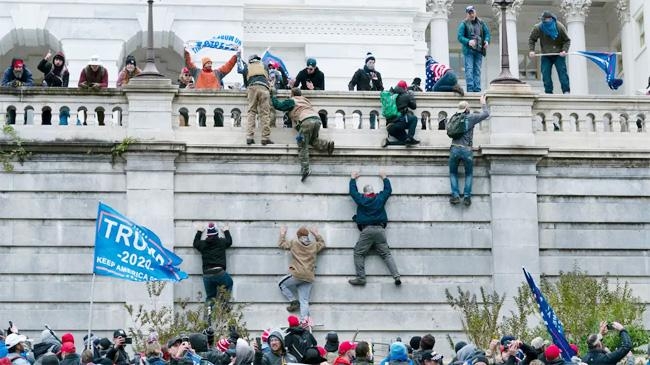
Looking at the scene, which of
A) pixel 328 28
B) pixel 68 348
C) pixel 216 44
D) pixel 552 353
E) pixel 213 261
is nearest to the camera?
pixel 552 353

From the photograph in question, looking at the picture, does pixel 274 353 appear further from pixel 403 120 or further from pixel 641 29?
pixel 641 29

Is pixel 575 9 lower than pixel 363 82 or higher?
higher

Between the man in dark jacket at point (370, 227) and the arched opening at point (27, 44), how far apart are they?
1543cm

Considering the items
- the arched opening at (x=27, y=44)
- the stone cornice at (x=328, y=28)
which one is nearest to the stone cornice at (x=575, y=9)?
the stone cornice at (x=328, y=28)

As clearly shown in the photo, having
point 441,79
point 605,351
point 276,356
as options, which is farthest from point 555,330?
point 441,79

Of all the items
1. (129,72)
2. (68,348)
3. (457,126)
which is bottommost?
(68,348)

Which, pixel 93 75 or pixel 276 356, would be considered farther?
pixel 93 75

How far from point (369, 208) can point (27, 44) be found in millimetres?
17154

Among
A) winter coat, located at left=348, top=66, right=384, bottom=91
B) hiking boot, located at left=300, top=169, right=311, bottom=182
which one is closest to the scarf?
winter coat, located at left=348, top=66, right=384, bottom=91

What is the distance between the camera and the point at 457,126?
37594 millimetres

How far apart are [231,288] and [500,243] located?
5646 mm

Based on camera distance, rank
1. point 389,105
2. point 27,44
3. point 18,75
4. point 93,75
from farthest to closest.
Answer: point 27,44 < point 18,75 < point 93,75 < point 389,105

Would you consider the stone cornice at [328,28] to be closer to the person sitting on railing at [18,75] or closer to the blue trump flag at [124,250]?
the person sitting on railing at [18,75]

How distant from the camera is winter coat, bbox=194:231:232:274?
36750 mm
